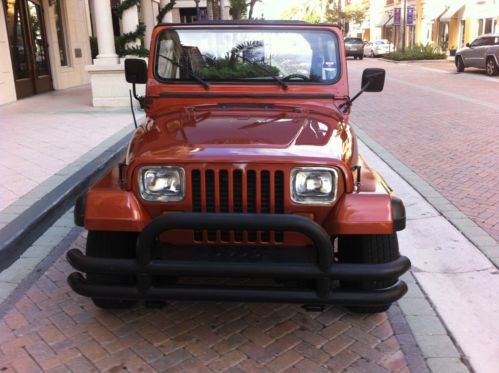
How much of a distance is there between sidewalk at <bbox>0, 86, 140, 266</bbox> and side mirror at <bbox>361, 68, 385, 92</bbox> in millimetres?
3014

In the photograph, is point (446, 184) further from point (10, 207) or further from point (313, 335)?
point (10, 207)

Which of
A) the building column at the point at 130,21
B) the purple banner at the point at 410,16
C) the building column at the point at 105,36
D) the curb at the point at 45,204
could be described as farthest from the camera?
the purple banner at the point at 410,16

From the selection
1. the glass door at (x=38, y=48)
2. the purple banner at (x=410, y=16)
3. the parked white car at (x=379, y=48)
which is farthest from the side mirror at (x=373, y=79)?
the parked white car at (x=379, y=48)

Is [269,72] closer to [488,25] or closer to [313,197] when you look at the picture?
[313,197]

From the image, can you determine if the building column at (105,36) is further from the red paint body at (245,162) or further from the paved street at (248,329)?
the red paint body at (245,162)

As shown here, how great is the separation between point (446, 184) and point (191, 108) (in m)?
3.72

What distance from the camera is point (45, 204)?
5.05 meters

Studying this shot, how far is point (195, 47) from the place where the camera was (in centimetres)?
407

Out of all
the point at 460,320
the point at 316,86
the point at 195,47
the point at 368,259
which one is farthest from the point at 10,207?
the point at 460,320

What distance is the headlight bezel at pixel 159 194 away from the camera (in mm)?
2730

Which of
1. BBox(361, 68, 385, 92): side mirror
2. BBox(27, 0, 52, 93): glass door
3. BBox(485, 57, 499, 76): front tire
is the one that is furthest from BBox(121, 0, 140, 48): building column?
BBox(485, 57, 499, 76): front tire

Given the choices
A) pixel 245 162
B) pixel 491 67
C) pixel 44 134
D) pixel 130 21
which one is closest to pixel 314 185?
pixel 245 162

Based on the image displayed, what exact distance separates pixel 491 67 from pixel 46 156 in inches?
743

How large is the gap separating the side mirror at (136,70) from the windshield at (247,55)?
4.2 inches
